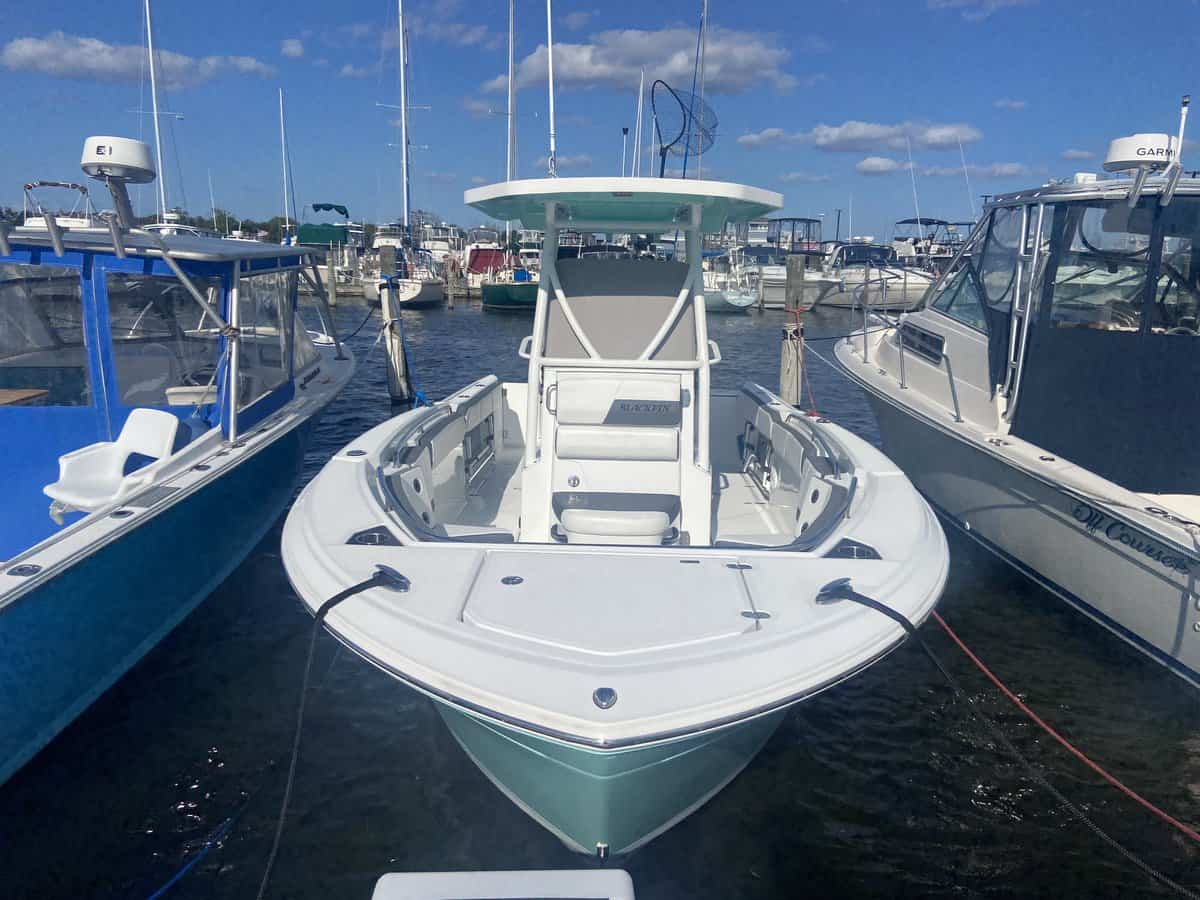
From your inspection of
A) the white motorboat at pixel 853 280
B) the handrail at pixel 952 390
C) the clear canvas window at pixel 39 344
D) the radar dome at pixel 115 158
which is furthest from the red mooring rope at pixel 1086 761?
the white motorboat at pixel 853 280

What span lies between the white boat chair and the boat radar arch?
5.27 ft

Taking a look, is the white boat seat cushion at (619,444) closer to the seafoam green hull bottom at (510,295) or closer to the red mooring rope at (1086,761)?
the red mooring rope at (1086,761)

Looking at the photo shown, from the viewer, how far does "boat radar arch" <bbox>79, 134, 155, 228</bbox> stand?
5402 millimetres

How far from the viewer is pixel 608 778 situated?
2.65m

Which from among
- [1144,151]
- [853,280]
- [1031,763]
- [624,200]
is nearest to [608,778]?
[1031,763]

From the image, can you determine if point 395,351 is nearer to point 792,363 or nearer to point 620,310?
point 792,363

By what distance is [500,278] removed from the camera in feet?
106

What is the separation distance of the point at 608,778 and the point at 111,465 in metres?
4.20

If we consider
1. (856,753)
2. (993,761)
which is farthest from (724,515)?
(993,761)

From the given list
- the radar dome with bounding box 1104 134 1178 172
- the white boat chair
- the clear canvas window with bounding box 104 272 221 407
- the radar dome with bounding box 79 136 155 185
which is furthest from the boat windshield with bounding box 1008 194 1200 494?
the radar dome with bounding box 79 136 155 185

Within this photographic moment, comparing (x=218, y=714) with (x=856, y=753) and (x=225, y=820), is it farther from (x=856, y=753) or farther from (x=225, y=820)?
(x=856, y=753)

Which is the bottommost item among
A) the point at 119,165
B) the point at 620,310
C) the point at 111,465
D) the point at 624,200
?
the point at 111,465

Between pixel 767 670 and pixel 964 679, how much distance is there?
3292 mm

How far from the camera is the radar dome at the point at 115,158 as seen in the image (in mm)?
5395
